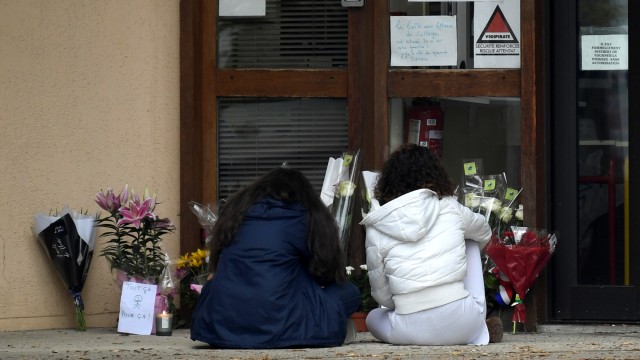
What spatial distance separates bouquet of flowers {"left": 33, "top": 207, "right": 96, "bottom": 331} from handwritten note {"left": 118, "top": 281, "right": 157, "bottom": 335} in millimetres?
302

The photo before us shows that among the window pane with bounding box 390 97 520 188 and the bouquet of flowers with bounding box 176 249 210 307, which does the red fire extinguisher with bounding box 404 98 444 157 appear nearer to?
the window pane with bounding box 390 97 520 188

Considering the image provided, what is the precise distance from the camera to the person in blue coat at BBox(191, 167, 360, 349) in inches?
262

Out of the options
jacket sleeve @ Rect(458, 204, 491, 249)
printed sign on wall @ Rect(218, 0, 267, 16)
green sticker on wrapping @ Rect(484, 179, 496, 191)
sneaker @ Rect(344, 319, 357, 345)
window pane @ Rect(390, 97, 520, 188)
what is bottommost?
sneaker @ Rect(344, 319, 357, 345)

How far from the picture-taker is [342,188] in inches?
325

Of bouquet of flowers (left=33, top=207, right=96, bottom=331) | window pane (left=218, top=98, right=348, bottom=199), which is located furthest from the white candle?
window pane (left=218, top=98, right=348, bottom=199)

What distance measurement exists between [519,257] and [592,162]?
848 mm

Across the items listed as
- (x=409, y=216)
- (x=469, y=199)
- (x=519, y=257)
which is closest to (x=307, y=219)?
(x=409, y=216)

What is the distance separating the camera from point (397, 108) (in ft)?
27.5

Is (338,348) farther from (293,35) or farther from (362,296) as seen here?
(293,35)

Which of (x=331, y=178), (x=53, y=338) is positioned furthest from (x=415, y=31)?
(x=53, y=338)

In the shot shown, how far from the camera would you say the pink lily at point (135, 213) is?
7797mm

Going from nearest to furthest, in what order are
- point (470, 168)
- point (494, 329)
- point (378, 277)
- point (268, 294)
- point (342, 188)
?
point (268, 294)
point (378, 277)
point (494, 329)
point (342, 188)
point (470, 168)

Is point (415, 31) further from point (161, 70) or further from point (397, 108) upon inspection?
point (161, 70)

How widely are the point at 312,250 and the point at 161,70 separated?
2063 mm
